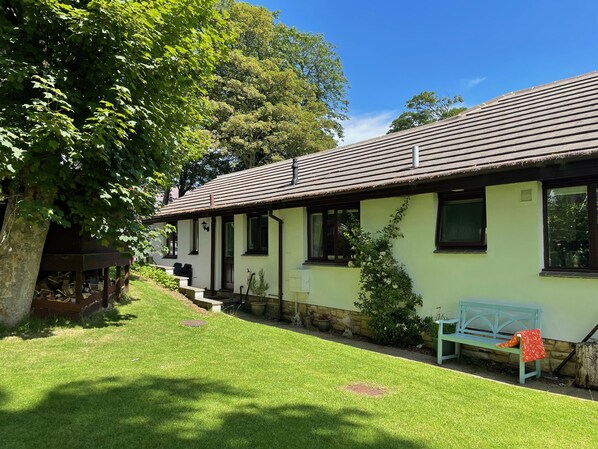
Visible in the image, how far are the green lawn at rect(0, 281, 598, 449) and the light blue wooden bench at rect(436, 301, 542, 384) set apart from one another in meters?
0.74

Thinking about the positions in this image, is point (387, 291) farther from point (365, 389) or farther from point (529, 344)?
point (365, 389)

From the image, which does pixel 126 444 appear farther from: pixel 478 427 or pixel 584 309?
pixel 584 309


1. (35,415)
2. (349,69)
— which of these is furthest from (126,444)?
(349,69)

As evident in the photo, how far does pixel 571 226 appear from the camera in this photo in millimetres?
6230

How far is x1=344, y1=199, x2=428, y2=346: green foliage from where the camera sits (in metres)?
8.15

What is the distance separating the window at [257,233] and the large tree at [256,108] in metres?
14.3

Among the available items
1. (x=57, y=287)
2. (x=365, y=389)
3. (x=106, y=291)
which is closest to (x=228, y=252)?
(x=106, y=291)

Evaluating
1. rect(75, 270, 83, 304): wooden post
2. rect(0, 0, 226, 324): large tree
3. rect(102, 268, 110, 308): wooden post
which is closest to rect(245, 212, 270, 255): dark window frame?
rect(102, 268, 110, 308): wooden post

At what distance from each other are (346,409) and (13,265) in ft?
20.2

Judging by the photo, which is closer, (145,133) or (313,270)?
(145,133)

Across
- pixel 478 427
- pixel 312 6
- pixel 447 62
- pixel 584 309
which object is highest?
pixel 312 6

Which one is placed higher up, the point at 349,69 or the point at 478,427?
the point at 349,69

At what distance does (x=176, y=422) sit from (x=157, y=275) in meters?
10.7

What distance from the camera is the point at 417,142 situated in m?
10.3
